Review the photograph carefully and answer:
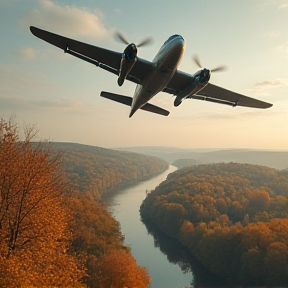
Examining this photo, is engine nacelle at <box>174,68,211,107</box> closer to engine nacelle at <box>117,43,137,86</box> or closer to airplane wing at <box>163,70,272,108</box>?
airplane wing at <box>163,70,272,108</box>

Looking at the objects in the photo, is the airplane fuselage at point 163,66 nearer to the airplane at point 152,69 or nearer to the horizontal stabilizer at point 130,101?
the airplane at point 152,69

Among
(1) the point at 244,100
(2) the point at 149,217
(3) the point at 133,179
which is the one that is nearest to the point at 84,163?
(3) the point at 133,179

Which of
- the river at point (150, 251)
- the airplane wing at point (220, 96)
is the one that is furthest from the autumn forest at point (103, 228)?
the airplane wing at point (220, 96)

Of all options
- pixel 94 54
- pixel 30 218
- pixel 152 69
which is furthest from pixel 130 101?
pixel 30 218

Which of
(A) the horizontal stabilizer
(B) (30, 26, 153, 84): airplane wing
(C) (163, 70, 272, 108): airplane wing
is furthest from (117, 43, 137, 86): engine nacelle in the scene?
(A) the horizontal stabilizer

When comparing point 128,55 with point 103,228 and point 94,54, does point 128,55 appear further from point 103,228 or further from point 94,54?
point 103,228

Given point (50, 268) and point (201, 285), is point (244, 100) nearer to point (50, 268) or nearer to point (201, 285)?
point (50, 268)
